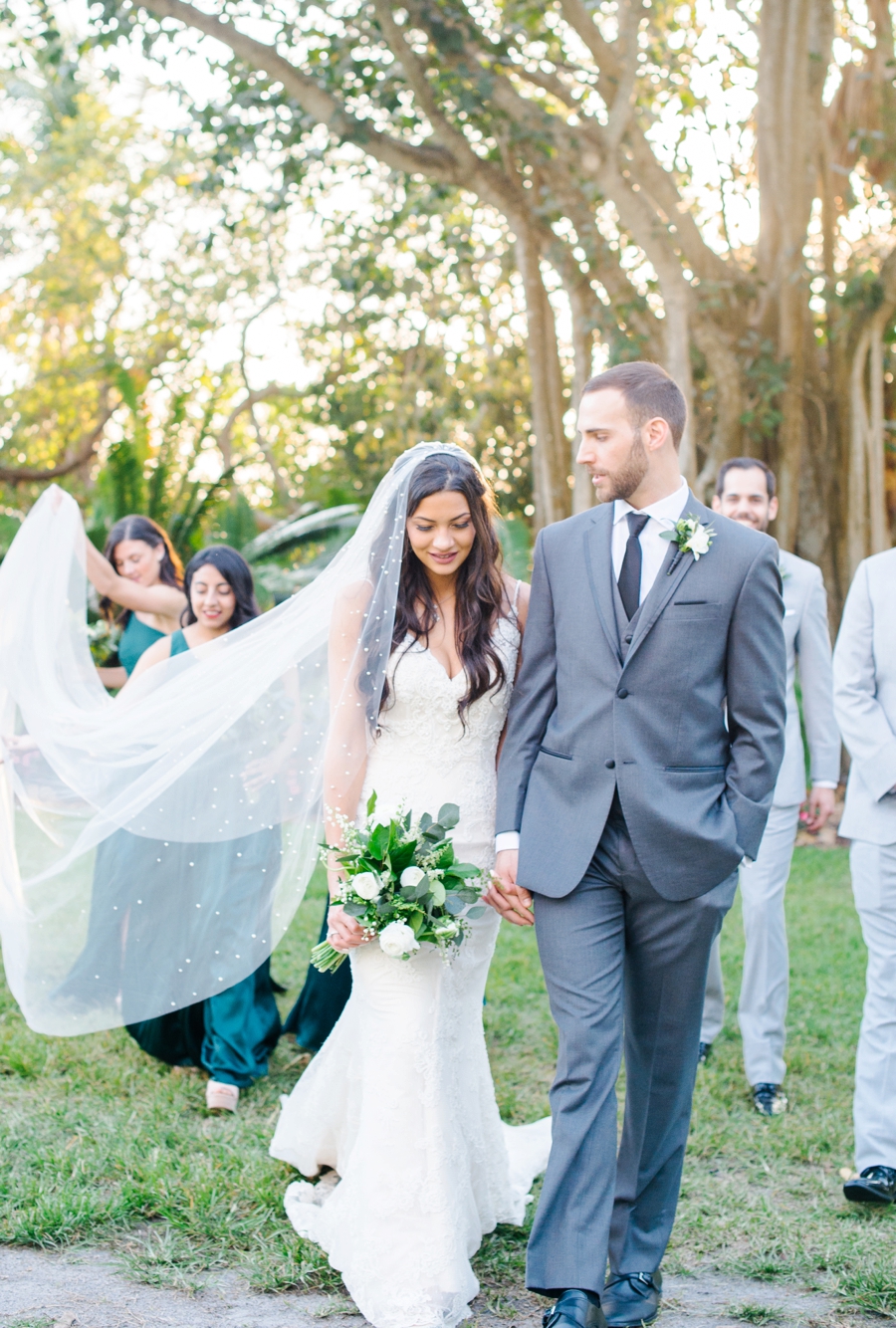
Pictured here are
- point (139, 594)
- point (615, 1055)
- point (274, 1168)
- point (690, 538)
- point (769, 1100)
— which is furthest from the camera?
point (139, 594)

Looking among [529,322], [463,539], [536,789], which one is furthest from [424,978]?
[529,322]

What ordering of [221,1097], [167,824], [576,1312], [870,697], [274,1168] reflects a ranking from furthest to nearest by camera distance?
[221,1097]
[167,824]
[870,697]
[274,1168]
[576,1312]

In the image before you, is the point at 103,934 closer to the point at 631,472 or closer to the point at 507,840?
the point at 507,840

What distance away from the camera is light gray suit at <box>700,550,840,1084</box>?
16.7ft

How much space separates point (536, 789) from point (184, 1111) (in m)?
2.28


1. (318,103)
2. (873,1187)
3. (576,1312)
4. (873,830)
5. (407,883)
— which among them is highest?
(318,103)

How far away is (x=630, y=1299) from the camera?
3332mm

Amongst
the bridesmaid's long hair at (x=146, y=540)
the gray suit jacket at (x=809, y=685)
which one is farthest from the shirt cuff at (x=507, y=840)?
the bridesmaid's long hair at (x=146, y=540)

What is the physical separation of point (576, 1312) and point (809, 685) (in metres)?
2.89

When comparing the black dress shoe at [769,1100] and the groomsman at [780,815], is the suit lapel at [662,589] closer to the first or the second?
the groomsman at [780,815]

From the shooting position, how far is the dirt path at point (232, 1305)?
10.8 ft

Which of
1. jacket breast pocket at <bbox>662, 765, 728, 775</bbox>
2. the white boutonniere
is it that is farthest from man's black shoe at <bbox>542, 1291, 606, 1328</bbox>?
the white boutonniere

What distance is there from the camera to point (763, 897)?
514 centimetres

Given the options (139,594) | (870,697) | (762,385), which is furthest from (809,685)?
(762,385)
